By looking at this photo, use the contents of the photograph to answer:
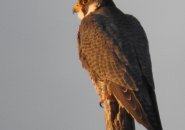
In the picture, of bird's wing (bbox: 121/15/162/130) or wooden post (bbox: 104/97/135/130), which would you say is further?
bird's wing (bbox: 121/15/162/130)

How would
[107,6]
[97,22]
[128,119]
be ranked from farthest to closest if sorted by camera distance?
[107,6] < [97,22] < [128,119]

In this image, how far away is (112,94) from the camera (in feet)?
38.2

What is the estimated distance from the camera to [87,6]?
13781 mm

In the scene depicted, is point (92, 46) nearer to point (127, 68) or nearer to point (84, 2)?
point (127, 68)

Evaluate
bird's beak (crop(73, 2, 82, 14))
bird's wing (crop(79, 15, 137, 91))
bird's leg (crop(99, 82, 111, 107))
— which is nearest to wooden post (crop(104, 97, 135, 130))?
bird's leg (crop(99, 82, 111, 107))

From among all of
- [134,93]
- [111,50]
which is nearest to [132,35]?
[111,50]

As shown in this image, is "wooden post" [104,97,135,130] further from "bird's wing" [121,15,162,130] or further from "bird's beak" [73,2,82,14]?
"bird's beak" [73,2,82,14]

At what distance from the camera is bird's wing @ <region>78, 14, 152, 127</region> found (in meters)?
11.3

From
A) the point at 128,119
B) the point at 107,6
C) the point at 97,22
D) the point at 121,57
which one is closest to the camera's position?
the point at 128,119

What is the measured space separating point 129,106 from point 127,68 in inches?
29.0

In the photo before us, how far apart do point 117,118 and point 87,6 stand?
323cm

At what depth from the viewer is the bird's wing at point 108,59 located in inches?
444

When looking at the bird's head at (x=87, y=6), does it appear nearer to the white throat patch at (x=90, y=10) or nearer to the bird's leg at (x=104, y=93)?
the white throat patch at (x=90, y=10)

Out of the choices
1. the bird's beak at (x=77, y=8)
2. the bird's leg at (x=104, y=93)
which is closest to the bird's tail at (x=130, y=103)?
the bird's leg at (x=104, y=93)
